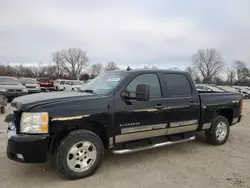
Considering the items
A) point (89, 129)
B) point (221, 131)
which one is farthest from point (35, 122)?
point (221, 131)

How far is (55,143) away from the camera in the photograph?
3.87 m

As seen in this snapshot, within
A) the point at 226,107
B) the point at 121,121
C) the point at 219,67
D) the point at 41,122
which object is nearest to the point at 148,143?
the point at 121,121

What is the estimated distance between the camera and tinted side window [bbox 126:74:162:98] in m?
4.61

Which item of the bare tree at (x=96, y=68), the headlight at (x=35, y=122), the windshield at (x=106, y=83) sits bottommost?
the headlight at (x=35, y=122)

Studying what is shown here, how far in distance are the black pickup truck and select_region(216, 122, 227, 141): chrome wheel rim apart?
194 millimetres

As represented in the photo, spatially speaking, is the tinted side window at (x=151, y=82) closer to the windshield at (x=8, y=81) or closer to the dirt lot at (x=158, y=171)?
the dirt lot at (x=158, y=171)

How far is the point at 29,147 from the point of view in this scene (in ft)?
11.6

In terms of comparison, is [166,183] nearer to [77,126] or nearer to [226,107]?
[77,126]

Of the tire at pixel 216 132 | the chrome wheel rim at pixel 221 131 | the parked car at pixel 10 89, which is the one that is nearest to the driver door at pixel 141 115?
the tire at pixel 216 132

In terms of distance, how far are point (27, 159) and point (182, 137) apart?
3.17 metres

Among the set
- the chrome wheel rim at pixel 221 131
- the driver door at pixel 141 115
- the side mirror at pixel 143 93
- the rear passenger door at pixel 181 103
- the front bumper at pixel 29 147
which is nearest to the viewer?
the front bumper at pixel 29 147

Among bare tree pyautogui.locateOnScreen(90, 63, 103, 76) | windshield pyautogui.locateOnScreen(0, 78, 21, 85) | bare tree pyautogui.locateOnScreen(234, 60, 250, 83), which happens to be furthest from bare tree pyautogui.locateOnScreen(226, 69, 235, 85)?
windshield pyautogui.locateOnScreen(0, 78, 21, 85)

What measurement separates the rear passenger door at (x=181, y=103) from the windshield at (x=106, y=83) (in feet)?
3.40

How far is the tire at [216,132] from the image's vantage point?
231 inches
